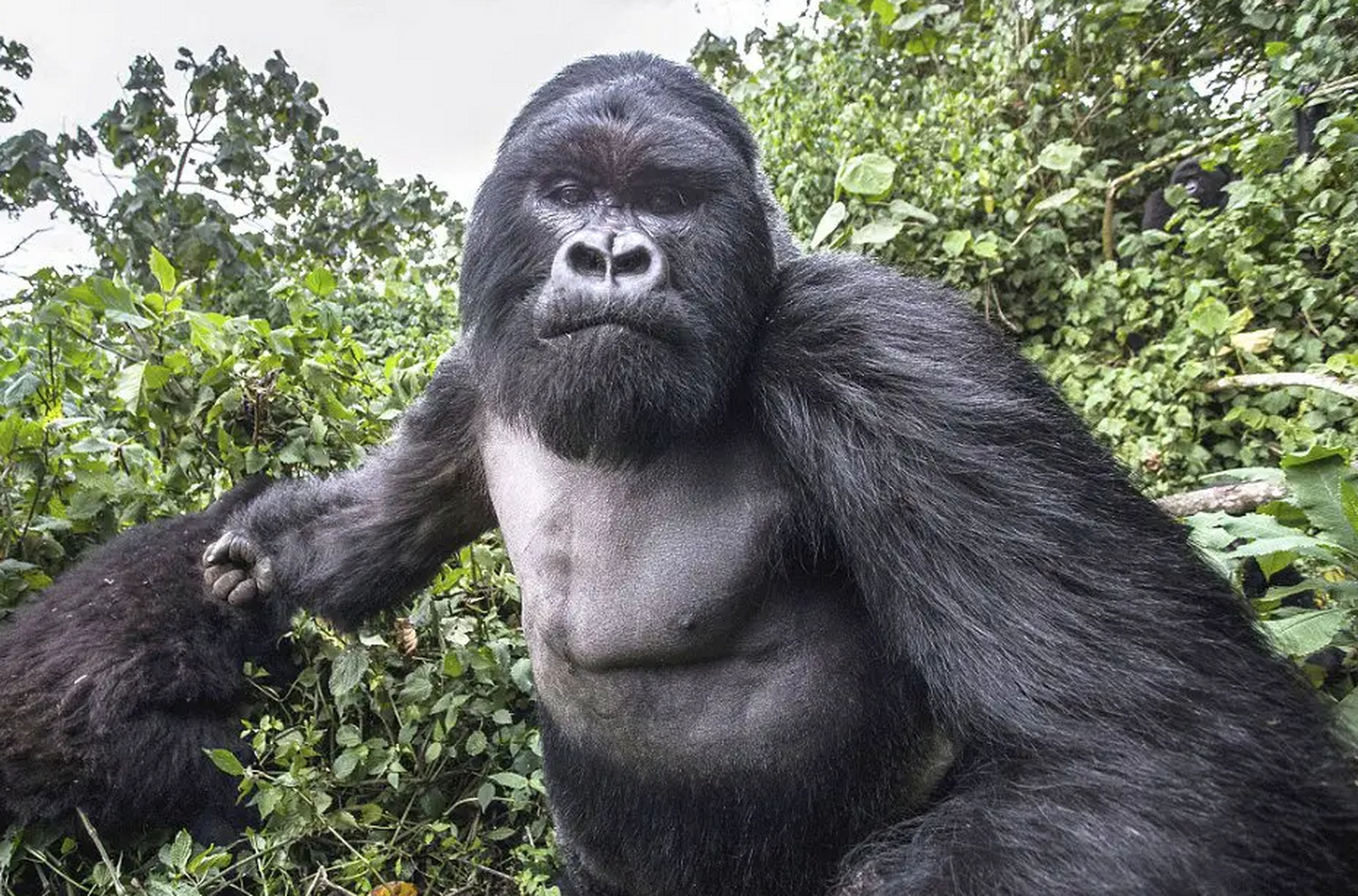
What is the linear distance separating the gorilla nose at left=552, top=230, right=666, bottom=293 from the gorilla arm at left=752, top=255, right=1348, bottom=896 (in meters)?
0.30

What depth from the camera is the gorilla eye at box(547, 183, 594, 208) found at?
2.10 metres

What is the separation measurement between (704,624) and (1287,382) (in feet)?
9.04

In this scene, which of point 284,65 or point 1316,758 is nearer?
point 1316,758

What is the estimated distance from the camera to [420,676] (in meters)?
3.12

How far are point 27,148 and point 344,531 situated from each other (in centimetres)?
459

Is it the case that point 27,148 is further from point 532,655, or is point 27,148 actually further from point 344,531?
point 532,655

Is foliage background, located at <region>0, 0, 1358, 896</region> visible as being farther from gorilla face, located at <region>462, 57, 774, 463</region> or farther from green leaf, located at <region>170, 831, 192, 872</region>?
gorilla face, located at <region>462, 57, 774, 463</region>

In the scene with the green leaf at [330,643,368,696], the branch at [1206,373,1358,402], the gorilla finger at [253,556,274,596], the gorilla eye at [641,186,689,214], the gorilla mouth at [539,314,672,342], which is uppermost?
the gorilla eye at [641,186,689,214]

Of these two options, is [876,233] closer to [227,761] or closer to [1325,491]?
[1325,491]

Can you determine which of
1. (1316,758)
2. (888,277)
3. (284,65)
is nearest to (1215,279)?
(888,277)

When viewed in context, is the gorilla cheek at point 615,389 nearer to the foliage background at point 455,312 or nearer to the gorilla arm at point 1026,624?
the gorilla arm at point 1026,624

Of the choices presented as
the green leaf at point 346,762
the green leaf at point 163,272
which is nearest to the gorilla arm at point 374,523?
the green leaf at point 346,762

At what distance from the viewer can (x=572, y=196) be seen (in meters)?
2.11

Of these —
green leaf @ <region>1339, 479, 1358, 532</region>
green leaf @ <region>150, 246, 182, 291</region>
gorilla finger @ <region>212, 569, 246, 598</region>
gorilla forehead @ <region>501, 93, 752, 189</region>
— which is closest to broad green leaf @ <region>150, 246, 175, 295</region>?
green leaf @ <region>150, 246, 182, 291</region>
